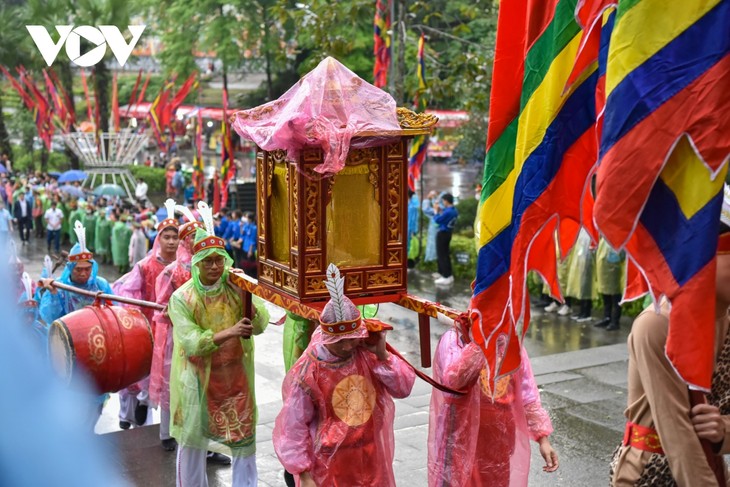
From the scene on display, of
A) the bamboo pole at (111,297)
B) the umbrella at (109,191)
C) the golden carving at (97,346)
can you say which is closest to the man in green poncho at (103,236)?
the umbrella at (109,191)

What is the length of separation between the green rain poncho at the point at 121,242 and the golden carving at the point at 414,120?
14.5 m

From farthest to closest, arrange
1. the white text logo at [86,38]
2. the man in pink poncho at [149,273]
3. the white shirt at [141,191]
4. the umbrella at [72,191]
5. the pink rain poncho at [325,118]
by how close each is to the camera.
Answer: the white shirt at [141,191], the white text logo at [86,38], the umbrella at [72,191], the man in pink poncho at [149,273], the pink rain poncho at [325,118]

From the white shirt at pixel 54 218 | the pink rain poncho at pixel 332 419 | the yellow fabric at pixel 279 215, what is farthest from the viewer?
the white shirt at pixel 54 218

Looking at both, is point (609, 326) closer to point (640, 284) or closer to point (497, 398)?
point (497, 398)

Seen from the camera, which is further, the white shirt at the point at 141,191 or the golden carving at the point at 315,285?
the white shirt at the point at 141,191

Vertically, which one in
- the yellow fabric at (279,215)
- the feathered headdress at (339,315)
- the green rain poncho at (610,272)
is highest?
the yellow fabric at (279,215)

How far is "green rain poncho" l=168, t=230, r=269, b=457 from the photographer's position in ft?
21.7

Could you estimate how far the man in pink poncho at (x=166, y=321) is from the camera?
7816mm

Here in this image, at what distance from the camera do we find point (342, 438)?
16.6ft

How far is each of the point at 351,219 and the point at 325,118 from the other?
701mm

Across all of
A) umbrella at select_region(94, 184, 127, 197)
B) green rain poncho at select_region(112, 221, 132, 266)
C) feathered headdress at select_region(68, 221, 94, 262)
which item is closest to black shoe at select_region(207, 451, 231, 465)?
feathered headdress at select_region(68, 221, 94, 262)

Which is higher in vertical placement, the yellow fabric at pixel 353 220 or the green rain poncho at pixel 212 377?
the yellow fabric at pixel 353 220

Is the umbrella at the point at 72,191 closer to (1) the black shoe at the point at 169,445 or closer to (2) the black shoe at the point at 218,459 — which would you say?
(1) the black shoe at the point at 169,445

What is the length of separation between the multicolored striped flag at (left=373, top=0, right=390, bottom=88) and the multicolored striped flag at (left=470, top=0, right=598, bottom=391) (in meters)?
13.0
